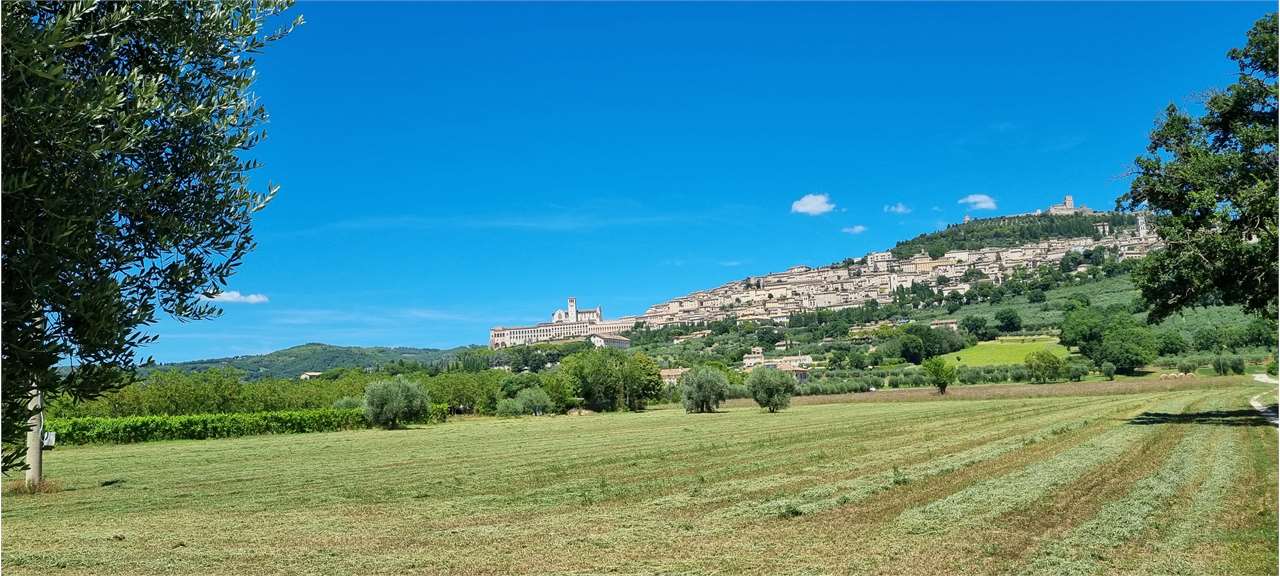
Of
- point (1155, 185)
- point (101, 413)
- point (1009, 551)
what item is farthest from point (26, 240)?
point (101, 413)

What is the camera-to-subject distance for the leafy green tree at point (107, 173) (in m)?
6.54

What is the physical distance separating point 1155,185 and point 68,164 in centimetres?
3483

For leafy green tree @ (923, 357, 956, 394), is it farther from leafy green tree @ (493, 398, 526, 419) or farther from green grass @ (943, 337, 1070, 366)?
leafy green tree @ (493, 398, 526, 419)

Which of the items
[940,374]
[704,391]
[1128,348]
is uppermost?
[1128,348]

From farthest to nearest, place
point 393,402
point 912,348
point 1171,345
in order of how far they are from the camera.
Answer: point 912,348 → point 1171,345 → point 393,402

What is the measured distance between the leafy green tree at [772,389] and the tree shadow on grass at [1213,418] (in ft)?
144

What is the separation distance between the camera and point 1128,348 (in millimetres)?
126625

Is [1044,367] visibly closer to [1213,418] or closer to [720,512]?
[1213,418]

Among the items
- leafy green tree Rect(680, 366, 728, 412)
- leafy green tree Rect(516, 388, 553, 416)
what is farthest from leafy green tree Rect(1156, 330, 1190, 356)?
leafy green tree Rect(516, 388, 553, 416)

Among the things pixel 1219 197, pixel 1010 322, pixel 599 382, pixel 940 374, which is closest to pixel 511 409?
pixel 599 382

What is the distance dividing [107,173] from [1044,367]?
5047 inches

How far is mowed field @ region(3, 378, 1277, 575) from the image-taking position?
13.3 meters

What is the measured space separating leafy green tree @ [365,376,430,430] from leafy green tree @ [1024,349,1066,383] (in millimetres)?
86319

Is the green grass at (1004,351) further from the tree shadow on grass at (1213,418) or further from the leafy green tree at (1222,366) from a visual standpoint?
the tree shadow on grass at (1213,418)
